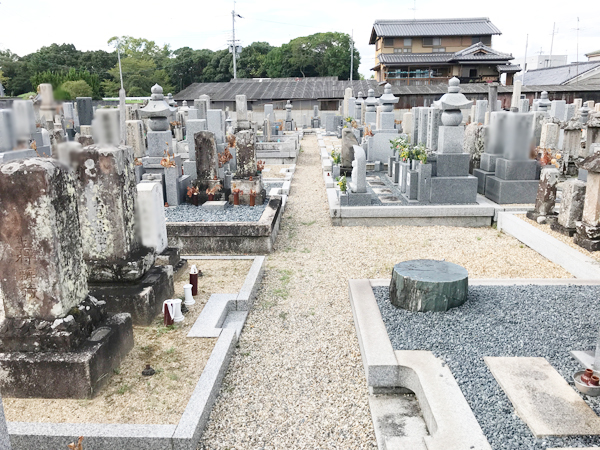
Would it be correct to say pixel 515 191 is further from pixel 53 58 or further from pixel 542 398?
pixel 53 58

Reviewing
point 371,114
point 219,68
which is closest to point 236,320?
point 371,114

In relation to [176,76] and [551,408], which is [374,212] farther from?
[176,76]

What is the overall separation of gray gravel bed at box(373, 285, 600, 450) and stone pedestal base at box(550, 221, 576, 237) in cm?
218

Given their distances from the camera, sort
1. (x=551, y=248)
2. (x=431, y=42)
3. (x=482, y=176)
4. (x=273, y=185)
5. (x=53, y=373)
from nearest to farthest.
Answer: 1. (x=53, y=373)
2. (x=551, y=248)
3. (x=482, y=176)
4. (x=273, y=185)
5. (x=431, y=42)

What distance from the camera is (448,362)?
383cm

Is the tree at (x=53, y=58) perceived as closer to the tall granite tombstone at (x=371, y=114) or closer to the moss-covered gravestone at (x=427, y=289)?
the moss-covered gravestone at (x=427, y=289)

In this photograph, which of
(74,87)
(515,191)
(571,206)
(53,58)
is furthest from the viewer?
(515,191)

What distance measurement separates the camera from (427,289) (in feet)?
15.5

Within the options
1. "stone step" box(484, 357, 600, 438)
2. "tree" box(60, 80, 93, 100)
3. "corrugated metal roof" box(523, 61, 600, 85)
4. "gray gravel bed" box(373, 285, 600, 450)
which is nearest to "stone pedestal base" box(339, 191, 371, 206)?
"gray gravel bed" box(373, 285, 600, 450)

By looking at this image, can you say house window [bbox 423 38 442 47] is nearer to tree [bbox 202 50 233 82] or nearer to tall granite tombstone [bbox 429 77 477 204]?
tree [bbox 202 50 233 82]

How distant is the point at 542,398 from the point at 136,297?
3688mm

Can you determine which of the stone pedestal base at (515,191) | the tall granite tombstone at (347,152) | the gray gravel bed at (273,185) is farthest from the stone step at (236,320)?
the tall granite tombstone at (347,152)

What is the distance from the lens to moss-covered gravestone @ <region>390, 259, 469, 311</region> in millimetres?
4727

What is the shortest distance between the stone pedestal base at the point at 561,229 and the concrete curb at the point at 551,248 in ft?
0.92
